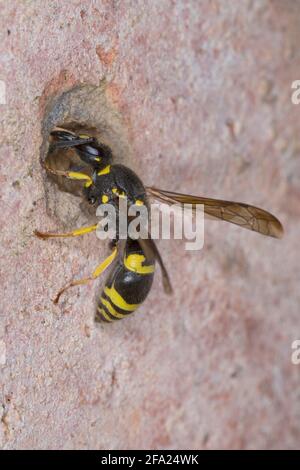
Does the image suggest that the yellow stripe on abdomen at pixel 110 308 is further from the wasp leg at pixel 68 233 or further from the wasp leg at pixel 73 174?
the wasp leg at pixel 73 174

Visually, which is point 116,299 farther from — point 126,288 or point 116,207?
point 116,207

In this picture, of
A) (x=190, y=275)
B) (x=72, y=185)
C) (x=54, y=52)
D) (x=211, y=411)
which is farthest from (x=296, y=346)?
(x=54, y=52)

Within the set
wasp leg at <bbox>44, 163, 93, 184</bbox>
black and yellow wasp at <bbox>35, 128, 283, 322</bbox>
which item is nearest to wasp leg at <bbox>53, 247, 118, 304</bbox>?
black and yellow wasp at <bbox>35, 128, 283, 322</bbox>

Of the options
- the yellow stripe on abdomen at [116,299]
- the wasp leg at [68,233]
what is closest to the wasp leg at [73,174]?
the wasp leg at [68,233]

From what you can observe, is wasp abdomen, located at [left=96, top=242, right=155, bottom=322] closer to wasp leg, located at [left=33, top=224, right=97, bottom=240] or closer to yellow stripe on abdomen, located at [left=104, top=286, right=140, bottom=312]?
yellow stripe on abdomen, located at [left=104, top=286, right=140, bottom=312]

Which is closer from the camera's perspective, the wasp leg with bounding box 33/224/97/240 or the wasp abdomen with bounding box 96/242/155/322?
the wasp leg with bounding box 33/224/97/240
